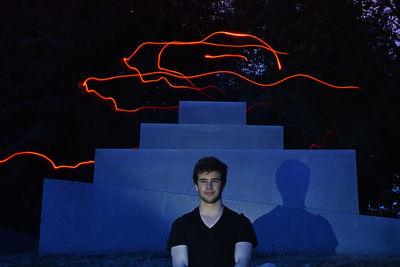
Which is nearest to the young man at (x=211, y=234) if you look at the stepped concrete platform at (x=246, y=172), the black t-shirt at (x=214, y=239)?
the black t-shirt at (x=214, y=239)

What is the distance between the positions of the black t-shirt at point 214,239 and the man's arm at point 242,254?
27mm

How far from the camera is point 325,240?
408cm

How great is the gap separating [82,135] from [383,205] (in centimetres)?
591

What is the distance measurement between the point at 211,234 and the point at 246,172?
8.42 feet

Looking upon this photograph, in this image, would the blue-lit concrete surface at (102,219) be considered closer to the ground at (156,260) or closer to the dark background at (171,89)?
the ground at (156,260)

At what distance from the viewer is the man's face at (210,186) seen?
2256 millimetres

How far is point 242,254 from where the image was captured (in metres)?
2.17

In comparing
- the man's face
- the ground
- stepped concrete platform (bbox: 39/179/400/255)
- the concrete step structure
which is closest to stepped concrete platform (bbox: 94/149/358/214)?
the concrete step structure

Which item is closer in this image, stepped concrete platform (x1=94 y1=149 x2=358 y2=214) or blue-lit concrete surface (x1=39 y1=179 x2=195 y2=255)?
blue-lit concrete surface (x1=39 y1=179 x2=195 y2=255)

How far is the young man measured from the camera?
2215 millimetres

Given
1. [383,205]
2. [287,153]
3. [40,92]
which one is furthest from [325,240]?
[40,92]

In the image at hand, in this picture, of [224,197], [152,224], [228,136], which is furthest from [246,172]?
[152,224]

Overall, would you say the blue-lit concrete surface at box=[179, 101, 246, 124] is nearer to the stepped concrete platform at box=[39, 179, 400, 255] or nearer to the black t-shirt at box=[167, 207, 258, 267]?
the stepped concrete platform at box=[39, 179, 400, 255]

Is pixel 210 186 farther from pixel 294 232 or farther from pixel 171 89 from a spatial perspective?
pixel 171 89
